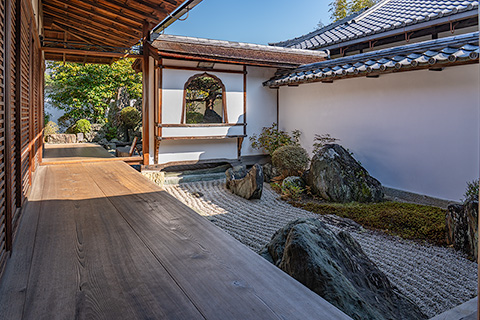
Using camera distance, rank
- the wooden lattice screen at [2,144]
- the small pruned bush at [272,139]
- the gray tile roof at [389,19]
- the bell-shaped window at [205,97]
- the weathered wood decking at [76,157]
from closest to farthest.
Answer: the wooden lattice screen at [2,144], the weathered wood decking at [76,157], the gray tile roof at [389,19], the small pruned bush at [272,139], the bell-shaped window at [205,97]

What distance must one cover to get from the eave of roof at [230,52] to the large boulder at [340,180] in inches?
109

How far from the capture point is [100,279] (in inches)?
57.5

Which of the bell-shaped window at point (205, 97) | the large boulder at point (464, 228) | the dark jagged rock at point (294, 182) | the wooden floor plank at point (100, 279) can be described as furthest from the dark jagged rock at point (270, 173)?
the wooden floor plank at point (100, 279)

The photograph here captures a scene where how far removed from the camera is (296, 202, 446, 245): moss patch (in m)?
→ 4.01

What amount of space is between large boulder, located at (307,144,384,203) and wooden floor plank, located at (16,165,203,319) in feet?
13.3

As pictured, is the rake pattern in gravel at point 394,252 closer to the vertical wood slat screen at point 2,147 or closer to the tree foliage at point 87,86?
the vertical wood slat screen at point 2,147

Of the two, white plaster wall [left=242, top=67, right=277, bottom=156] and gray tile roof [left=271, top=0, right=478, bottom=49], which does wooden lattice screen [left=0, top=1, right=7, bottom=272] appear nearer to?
white plaster wall [left=242, top=67, right=277, bottom=156]

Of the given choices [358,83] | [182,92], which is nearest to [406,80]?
[358,83]

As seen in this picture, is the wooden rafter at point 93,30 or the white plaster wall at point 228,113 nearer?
the wooden rafter at point 93,30

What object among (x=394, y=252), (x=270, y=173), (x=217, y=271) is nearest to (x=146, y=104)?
(x=270, y=173)

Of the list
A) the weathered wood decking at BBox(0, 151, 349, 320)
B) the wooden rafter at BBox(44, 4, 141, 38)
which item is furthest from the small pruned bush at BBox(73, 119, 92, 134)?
the weathered wood decking at BBox(0, 151, 349, 320)

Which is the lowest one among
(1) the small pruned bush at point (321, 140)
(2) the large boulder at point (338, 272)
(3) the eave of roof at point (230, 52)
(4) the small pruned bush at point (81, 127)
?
(2) the large boulder at point (338, 272)

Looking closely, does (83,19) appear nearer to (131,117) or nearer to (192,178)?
(192,178)

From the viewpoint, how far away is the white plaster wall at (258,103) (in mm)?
8055
